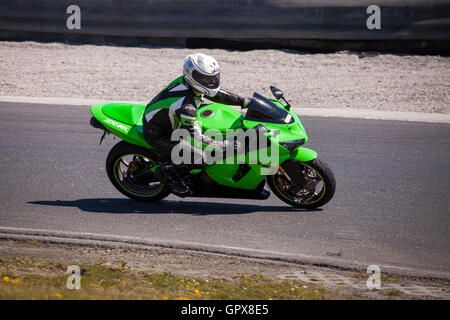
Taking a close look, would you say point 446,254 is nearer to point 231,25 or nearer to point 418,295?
point 418,295

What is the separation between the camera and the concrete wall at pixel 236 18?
15805 mm

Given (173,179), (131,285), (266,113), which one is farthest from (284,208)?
(131,285)

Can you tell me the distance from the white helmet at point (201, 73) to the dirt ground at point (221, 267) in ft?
5.89

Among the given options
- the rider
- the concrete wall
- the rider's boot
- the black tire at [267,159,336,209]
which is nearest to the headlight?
the black tire at [267,159,336,209]

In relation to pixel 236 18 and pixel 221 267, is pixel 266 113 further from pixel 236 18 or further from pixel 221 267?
pixel 236 18

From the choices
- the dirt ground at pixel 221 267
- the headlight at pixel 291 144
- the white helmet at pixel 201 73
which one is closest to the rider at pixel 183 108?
the white helmet at pixel 201 73

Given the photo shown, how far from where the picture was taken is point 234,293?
5.20 m

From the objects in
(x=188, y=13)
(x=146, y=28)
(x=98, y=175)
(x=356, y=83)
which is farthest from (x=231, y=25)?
(x=98, y=175)

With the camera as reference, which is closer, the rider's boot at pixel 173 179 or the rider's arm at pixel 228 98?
the rider's boot at pixel 173 179

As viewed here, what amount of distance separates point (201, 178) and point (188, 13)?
10.5 metres

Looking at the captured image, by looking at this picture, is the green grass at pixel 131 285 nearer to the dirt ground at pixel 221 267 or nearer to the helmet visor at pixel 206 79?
the dirt ground at pixel 221 267

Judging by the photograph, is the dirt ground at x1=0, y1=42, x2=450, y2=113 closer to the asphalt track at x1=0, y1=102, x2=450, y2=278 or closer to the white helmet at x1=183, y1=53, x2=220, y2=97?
the asphalt track at x1=0, y1=102, x2=450, y2=278

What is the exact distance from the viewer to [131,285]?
17.3 ft

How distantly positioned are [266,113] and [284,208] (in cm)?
122
